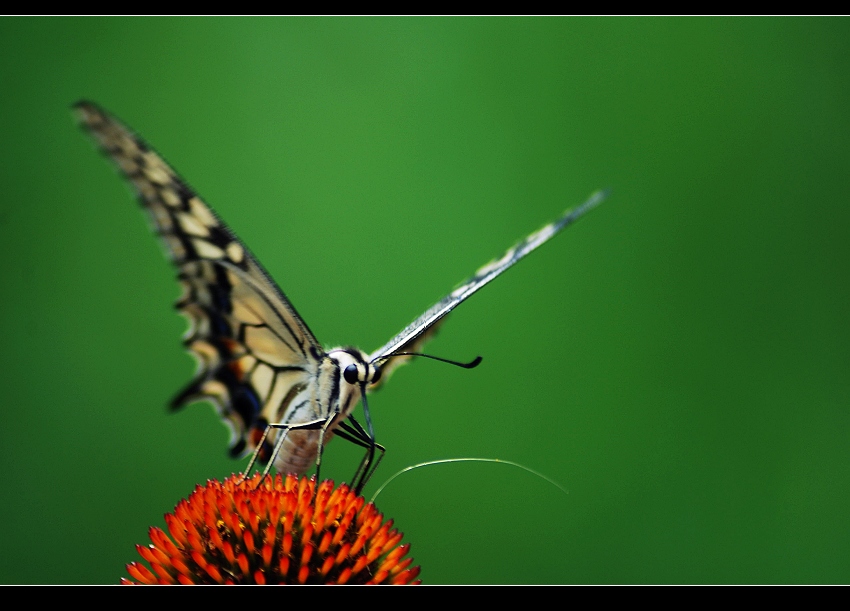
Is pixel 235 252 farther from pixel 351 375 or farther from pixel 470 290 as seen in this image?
pixel 470 290

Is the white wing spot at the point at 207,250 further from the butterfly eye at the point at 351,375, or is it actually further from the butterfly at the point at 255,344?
the butterfly eye at the point at 351,375

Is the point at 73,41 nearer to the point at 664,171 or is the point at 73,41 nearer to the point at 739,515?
the point at 664,171

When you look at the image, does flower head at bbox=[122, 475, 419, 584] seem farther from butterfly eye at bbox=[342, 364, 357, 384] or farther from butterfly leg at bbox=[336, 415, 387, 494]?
butterfly eye at bbox=[342, 364, 357, 384]

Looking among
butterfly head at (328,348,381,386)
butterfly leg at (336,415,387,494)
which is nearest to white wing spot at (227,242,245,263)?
butterfly head at (328,348,381,386)

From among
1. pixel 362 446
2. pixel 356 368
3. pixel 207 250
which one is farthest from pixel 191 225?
pixel 362 446

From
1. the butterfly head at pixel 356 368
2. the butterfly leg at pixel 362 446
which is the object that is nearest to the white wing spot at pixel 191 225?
the butterfly head at pixel 356 368

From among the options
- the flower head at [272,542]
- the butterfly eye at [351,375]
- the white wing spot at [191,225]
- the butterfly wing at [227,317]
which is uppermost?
the white wing spot at [191,225]
